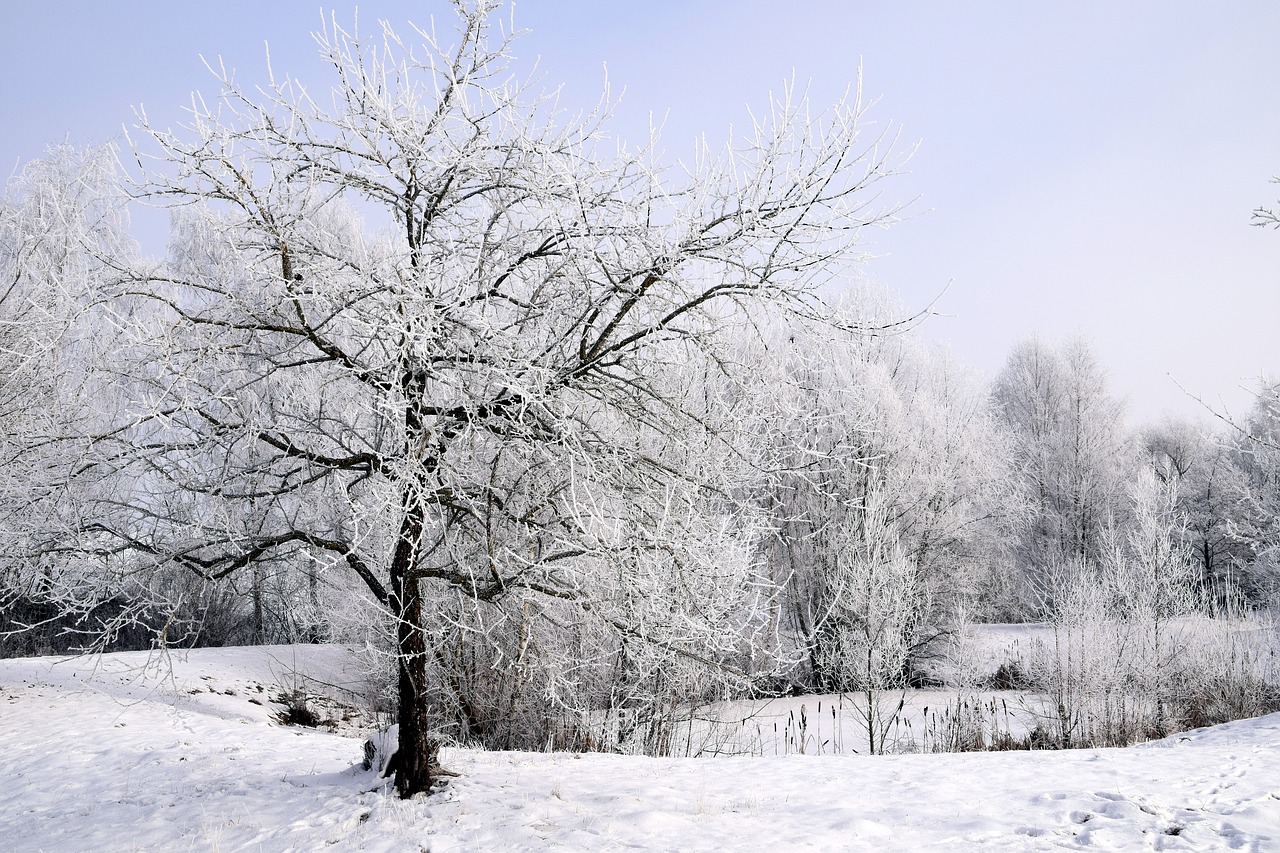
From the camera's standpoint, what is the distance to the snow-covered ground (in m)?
4.67

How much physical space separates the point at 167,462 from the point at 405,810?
103 inches

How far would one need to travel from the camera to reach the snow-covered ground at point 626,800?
15.3 ft

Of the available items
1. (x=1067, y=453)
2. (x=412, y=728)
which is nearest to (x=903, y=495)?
(x=1067, y=453)

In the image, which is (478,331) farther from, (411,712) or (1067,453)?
(1067,453)

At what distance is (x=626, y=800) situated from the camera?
5238mm

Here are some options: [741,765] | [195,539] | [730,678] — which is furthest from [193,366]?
[741,765]

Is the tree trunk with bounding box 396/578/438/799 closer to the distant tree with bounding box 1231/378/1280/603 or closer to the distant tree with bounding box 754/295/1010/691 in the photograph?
the distant tree with bounding box 754/295/1010/691

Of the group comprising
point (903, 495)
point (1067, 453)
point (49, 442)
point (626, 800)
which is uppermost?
point (1067, 453)

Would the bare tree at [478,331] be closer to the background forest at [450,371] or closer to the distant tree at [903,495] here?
the background forest at [450,371]

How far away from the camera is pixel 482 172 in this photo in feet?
15.2

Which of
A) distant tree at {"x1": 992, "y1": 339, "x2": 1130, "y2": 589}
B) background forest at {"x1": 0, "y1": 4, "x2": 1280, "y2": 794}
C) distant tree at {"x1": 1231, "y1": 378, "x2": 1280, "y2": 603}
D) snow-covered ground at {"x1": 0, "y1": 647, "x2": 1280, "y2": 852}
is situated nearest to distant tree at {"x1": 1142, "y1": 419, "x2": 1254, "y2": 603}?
distant tree at {"x1": 1231, "y1": 378, "x2": 1280, "y2": 603}

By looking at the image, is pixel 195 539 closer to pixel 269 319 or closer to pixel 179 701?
pixel 269 319

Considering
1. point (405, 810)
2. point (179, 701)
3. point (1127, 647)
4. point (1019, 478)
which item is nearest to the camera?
point (405, 810)

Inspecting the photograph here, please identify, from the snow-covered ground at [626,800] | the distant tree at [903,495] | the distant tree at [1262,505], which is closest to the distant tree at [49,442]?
the snow-covered ground at [626,800]
